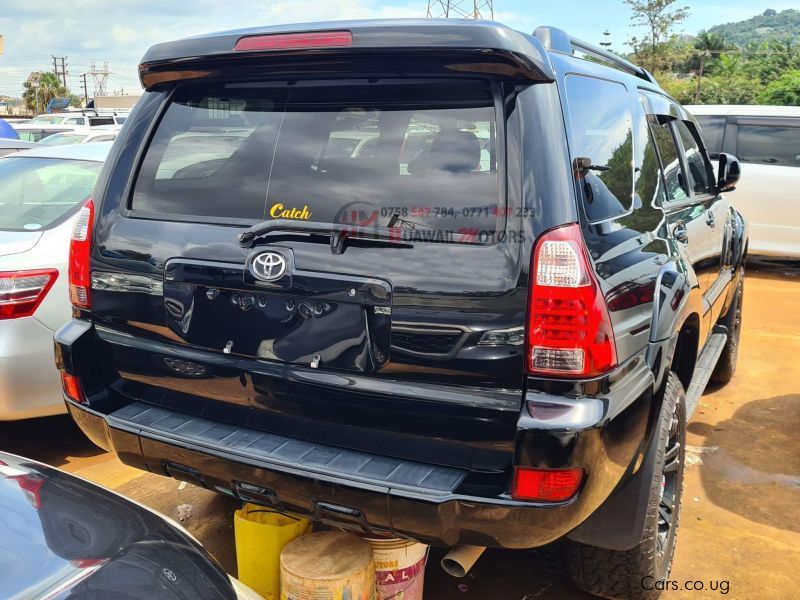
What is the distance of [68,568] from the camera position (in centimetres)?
160

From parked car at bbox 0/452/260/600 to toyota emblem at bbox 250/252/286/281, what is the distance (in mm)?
744

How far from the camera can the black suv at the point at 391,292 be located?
1.97m

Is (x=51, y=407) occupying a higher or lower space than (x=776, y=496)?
higher

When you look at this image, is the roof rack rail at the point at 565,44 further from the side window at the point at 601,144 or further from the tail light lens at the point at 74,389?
the tail light lens at the point at 74,389

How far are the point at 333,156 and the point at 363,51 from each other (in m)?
0.33

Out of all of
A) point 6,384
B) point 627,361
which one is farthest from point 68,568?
point 6,384

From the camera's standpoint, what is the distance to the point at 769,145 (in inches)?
340

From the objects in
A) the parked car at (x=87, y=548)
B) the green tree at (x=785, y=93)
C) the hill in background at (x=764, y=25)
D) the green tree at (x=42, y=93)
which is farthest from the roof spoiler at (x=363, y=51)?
the hill in background at (x=764, y=25)

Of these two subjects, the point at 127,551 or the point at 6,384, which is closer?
the point at 127,551

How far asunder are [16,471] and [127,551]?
1.71 feet

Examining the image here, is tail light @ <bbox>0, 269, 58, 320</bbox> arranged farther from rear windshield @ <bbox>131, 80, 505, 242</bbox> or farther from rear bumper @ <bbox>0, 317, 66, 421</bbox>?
rear windshield @ <bbox>131, 80, 505, 242</bbox>

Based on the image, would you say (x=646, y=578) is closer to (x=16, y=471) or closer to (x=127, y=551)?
(x=127, y=551)

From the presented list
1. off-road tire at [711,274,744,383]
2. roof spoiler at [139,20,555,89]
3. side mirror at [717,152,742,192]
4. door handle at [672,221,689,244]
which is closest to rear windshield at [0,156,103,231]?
roof spoiler at [139,20,555,89]

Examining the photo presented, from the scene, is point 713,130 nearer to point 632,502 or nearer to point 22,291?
point 632,502
